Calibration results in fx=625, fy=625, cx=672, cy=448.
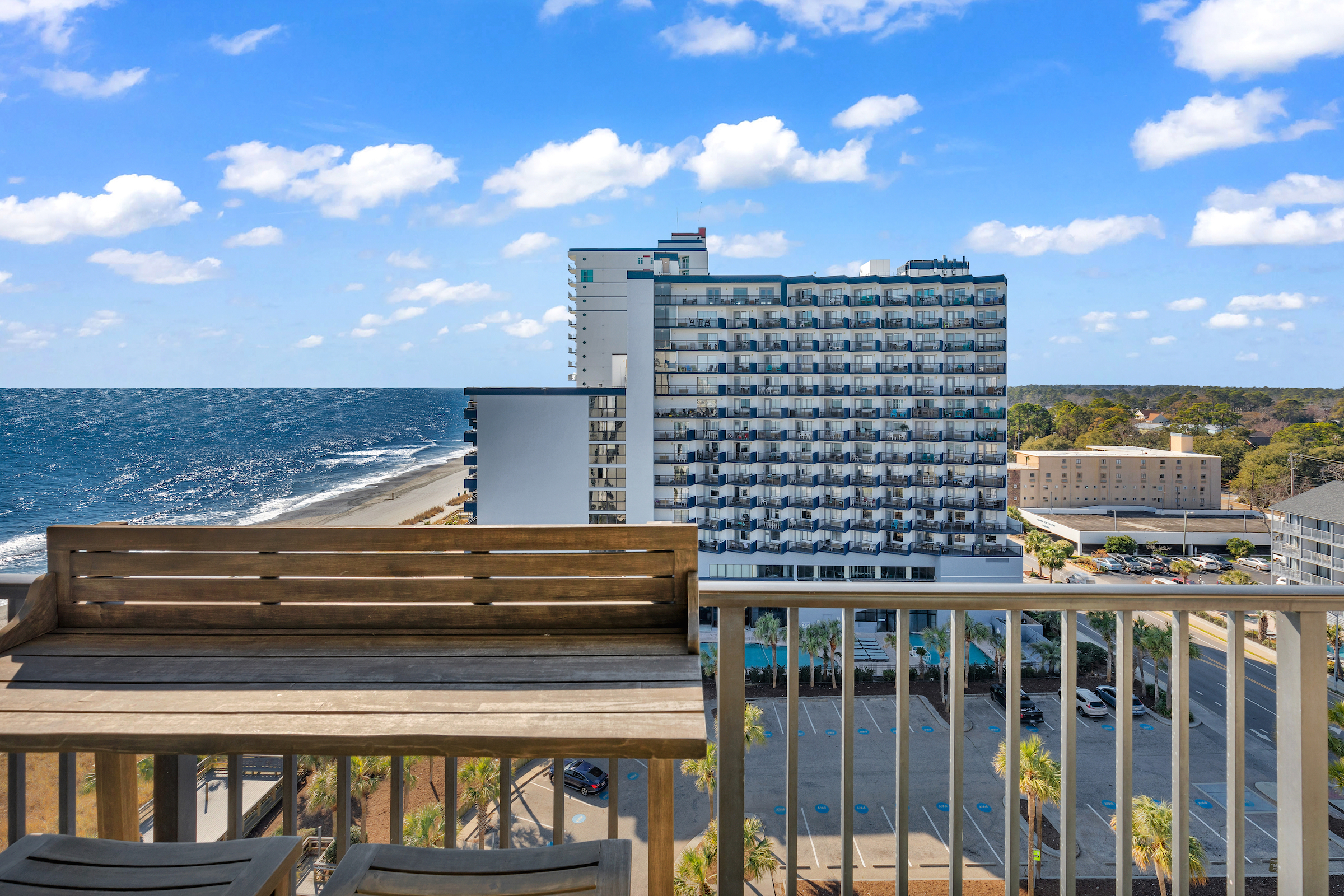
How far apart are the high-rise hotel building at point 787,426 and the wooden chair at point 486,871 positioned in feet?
77.3

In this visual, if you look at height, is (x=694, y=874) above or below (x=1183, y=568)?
above

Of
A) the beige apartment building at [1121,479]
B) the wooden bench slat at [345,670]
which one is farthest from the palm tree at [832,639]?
the beige apartment building at [1121,479]

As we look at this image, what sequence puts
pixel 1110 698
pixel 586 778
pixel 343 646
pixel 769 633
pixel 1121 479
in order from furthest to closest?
pixel 1121 479 → pixel 769 633 → pixel 1110 698 → pixel 586 778 → pixel 343 646

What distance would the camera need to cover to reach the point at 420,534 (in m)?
1.23

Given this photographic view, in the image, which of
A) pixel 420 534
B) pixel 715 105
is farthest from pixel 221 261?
pixel 420 534

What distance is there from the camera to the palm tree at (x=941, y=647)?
1544cm

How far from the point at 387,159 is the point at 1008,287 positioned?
39352 mm

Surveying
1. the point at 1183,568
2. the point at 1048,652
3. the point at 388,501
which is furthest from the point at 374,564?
the point at 1183,568

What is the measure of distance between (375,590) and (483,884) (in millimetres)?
595

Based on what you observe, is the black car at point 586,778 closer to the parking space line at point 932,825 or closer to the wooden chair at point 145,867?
the parking space line at point 932,825

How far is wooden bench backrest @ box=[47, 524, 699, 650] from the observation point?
118cm

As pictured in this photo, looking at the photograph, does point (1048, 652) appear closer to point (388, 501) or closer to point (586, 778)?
point (586, 778)

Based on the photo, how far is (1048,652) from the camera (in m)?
16.7

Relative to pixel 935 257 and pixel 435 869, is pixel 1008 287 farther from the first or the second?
pixel 435 869
